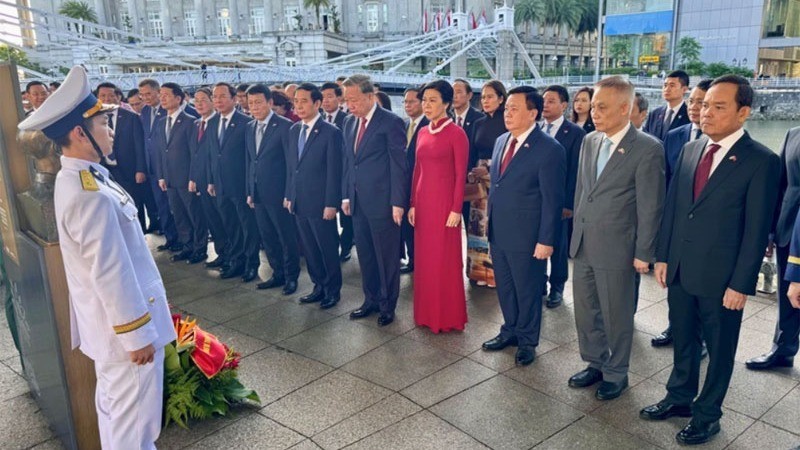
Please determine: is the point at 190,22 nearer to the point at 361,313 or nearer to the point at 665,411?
the point at 361,313

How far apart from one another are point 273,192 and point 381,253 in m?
1.24

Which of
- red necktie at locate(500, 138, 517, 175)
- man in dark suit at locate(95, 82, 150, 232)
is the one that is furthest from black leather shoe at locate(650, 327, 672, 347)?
man in dark suit at locate(95, 82, 150, 232)

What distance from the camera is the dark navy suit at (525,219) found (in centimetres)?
317

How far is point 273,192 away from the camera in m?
4.68

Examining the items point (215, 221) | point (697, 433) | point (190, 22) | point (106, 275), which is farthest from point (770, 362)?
point (190, 22)

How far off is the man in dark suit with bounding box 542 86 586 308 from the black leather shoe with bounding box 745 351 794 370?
1383mm

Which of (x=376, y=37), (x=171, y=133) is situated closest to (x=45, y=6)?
(x=376, y=37)

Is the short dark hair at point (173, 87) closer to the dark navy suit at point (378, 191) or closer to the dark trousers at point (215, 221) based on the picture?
the dark trousers at point (215, 221)

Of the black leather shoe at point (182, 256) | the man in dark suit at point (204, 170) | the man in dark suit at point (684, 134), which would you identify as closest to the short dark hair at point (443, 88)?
the man in dark suit at point (684, 134)

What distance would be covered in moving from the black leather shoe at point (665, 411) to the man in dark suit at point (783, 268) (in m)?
0.80

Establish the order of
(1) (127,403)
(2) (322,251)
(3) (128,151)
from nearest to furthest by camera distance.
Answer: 1. (1) (127,403)
2. (2) (322,251)
3. (3) (128,151)

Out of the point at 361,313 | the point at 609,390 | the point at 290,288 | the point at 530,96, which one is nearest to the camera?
the point at 609,390

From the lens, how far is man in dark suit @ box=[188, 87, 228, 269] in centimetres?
517

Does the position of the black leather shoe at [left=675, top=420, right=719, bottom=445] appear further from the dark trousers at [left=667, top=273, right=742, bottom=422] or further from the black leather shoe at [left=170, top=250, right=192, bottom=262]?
the black leather shoe at [left=170, top=250, right=192, bottom=262]
